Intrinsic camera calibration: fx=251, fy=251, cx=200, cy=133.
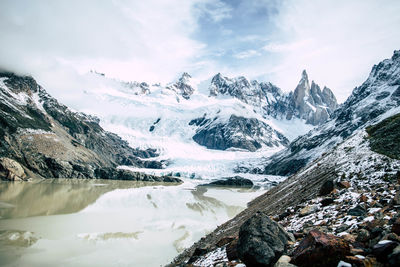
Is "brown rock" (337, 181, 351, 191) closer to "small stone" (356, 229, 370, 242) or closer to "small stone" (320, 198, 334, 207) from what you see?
"small stone" (320, 198, 334, 207)

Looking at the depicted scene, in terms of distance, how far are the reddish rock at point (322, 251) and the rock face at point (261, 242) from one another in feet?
3.44

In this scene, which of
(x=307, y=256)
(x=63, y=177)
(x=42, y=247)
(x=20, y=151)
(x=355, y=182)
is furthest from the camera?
(x=63, y=177)

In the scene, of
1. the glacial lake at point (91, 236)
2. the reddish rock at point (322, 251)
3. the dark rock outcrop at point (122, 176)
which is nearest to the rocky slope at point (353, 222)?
the reddish rock at point (322, 251)

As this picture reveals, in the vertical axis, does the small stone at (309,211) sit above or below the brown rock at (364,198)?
below

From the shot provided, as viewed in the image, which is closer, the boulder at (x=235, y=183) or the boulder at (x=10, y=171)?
the boulder at (x=10, y=171)

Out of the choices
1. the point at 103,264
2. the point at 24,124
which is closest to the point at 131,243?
the point at 103,264

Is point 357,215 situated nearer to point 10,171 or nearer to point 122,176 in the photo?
point 10,171

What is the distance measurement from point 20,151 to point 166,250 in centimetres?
15005

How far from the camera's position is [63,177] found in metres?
157

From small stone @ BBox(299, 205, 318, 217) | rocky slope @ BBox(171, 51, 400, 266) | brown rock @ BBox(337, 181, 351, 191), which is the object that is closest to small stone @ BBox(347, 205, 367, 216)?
rocky slope @ BBox(171, 51, 400, 266)

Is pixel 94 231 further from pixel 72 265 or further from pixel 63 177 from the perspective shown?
pixel 63 177

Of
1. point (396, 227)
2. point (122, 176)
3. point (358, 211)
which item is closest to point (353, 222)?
point (358, 211)

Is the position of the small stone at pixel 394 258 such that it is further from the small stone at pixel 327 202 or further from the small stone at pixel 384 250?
the small stone at pixel 327 202

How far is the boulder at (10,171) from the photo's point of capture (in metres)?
116
